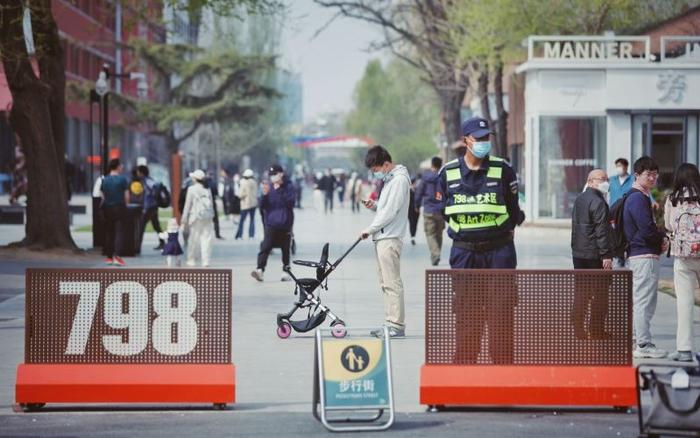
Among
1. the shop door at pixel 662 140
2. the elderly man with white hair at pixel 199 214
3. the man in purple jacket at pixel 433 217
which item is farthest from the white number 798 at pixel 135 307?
the shop door at pixel 662 140

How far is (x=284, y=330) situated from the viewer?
15125 millimetres

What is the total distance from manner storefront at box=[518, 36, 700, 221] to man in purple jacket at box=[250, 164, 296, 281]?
19.8 metres

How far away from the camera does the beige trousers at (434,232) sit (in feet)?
84.6

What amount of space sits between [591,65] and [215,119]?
39.1 meters

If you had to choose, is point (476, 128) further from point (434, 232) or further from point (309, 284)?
point (434, 232)

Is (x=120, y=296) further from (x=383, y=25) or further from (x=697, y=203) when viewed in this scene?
(x=383, y=25)

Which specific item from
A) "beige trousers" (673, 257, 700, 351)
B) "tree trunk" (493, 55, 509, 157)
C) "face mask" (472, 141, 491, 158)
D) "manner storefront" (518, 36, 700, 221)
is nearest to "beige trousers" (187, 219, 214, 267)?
"beige trousers" (673, 257, 700, 351)

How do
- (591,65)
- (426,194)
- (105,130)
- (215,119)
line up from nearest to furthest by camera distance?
1. (426,194)
2. (105,130)
3. (591,65)
4. (215,119)

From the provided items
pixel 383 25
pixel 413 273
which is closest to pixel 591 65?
pixel 383 25

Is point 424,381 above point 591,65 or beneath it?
beneath

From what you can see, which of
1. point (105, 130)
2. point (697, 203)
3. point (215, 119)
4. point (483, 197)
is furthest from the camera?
point (215, 119)

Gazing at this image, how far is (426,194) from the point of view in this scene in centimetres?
2658

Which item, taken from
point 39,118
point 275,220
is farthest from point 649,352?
point 39,118

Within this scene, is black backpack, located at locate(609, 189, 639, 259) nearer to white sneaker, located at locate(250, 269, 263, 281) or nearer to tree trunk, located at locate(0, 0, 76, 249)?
white sneaker, located at locate(250, 269, 263, 281)
